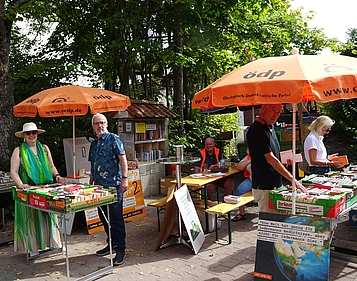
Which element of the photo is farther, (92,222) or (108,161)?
(92,222)

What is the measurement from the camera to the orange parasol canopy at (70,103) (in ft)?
17.5

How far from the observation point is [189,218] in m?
4.84

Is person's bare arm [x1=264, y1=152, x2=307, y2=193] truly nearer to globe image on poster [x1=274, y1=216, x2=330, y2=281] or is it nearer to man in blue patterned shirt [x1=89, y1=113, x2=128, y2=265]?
globe image on poster [x1=274, y1=216, x2=330, y2=281]

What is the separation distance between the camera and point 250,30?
9.42m

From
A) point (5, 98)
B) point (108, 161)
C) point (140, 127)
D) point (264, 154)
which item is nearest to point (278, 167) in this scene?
point (264, 154)

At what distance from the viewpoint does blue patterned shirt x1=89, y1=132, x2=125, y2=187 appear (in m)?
4.52

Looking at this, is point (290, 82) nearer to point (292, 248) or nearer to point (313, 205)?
point (313, 205)

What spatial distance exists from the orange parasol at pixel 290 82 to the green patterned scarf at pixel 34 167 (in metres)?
2.56

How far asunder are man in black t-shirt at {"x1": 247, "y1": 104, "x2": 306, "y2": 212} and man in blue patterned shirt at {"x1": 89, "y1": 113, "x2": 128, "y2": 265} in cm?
162

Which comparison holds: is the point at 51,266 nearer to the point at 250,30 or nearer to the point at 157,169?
the point at 157,169

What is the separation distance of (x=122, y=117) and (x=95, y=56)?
9.57ft

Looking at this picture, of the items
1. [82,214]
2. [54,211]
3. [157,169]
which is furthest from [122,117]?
[54,211]

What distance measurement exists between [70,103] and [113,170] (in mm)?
1457

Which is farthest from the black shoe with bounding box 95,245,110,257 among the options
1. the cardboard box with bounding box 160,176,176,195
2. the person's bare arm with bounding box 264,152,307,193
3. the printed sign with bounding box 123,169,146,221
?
the cardboard box with bounding box 160,176,176,195
